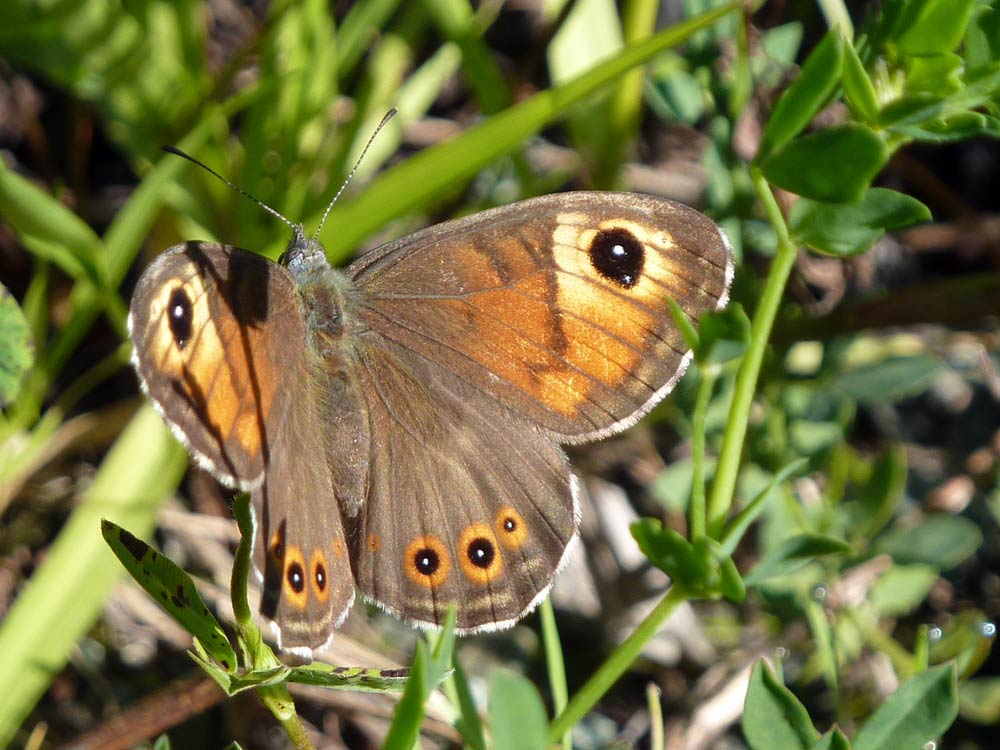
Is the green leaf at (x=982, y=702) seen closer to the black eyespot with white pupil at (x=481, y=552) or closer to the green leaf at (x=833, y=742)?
the green leaf at (x=833, y=742)

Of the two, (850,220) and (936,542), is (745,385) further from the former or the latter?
(936,542)

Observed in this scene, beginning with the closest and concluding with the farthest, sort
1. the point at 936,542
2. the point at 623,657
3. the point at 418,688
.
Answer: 1. the point at 418,688
2. the point at 623,657
3. the point at 936,542

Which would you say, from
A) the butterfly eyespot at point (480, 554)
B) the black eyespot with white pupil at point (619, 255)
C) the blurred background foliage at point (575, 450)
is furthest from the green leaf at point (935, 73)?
the butterfly eyespot at point (480, 554)

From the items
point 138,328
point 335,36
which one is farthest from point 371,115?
point 138,328

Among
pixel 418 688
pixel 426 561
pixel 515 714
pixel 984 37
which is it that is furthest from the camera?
pixel 426 561

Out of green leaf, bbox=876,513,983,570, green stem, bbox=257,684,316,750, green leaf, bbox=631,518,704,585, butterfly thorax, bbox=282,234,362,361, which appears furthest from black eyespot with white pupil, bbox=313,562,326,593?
green leaf, bbox=876,513,983,570

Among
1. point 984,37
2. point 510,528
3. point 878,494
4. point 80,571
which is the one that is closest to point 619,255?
point 510,528

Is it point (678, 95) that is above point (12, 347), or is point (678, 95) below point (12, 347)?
above
